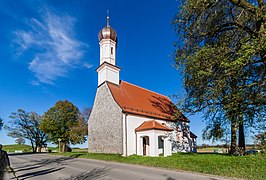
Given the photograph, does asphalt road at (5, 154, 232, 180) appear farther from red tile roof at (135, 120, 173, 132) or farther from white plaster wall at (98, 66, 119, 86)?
white plaster wall at (98, 66, 119, 86)

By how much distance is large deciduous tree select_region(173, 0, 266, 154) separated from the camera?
932cm

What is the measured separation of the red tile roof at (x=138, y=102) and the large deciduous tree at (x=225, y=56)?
9.30 metres

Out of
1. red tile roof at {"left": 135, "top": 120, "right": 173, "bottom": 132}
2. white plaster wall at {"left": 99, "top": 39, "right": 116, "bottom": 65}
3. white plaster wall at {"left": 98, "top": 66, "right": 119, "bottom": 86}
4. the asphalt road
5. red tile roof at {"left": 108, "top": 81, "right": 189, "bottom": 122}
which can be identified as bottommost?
the asphalt road

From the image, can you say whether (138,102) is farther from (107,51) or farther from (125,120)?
(107,51)

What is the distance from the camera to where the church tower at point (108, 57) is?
2342 cm

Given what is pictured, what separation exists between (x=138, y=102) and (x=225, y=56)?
591 inches

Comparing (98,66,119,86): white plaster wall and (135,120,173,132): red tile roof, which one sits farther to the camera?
(98,66,119,86): white plaster wall

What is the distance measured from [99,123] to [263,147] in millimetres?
18266

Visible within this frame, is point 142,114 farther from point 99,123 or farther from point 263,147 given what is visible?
point 263,147

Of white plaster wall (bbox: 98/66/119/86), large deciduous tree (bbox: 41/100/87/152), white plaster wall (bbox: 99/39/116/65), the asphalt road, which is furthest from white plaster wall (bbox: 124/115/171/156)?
large deciduous tree (bbox: 41/100/87/152)

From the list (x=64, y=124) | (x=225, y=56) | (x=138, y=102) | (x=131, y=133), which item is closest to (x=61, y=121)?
(x=64, y=124)

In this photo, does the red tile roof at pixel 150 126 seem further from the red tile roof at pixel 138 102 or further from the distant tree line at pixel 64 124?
the distant tree line at pixel 64 124

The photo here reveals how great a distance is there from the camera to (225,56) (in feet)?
31.8

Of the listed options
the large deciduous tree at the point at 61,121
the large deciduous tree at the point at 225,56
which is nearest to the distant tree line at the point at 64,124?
the large deciduous tree at the point at 61,121
